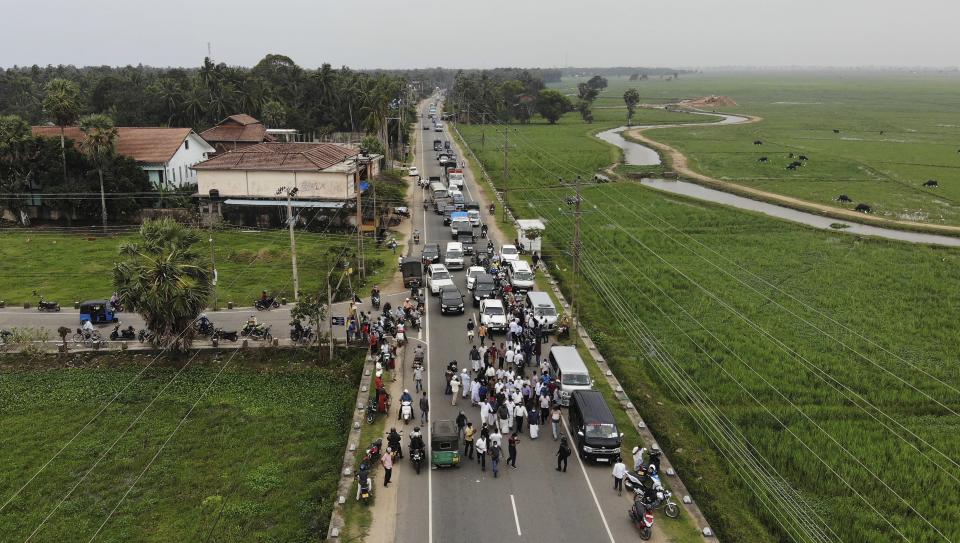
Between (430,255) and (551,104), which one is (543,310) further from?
(551,104)

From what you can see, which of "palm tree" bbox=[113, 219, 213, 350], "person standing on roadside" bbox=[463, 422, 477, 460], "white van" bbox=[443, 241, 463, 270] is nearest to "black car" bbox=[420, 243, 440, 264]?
"white van" bbox=[443, 241, 463, 270]

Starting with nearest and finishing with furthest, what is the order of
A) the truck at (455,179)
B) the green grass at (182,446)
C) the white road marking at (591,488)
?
the white road marking at (591,488) → the green grass at (182,446) → the truck at (455,179)

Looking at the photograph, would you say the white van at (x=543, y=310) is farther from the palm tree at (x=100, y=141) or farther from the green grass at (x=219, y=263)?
the palm tree at (x=100, y=141)

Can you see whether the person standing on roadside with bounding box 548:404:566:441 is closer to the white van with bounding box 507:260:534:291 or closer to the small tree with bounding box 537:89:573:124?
the white van with bounding box 507:260:534:291

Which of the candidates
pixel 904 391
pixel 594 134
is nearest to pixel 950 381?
pixel 904 391

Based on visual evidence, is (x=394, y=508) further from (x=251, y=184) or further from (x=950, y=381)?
(x=251, y=184)

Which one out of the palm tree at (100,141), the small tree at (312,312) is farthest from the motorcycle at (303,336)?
the palm tree at (100,141)

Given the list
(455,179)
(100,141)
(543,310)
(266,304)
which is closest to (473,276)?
(543,310)
